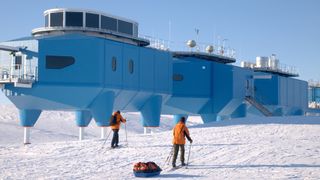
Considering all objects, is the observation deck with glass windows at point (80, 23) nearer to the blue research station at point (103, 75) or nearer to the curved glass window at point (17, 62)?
the blue research station at point (103, 75)

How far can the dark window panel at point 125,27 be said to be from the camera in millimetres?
38031

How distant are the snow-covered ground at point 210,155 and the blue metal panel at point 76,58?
260 inches

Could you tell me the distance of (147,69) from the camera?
38.3m

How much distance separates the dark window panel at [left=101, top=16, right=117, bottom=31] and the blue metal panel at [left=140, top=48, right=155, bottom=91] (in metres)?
2.63

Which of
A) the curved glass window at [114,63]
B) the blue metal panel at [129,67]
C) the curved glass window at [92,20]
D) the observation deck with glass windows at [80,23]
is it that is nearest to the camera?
the curved glass window at [114,63]

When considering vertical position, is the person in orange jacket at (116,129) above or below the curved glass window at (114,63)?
below

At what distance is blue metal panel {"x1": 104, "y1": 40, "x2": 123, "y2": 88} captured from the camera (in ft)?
111

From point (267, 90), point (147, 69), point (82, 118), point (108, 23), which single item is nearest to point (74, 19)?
point (108, 23)

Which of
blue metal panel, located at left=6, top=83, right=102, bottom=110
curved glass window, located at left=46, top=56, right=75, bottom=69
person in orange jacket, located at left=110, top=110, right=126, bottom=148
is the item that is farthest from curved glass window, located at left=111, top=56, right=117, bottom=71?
person in orange jacket, located at left=110, top=110, right=126, bottom=148

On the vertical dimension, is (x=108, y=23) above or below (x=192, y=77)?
above

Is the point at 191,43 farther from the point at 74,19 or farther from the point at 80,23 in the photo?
the point at 74,19

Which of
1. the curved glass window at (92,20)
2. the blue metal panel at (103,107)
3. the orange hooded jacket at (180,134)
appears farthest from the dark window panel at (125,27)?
the orange hooded jacket at (180,134)

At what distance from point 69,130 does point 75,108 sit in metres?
51.4

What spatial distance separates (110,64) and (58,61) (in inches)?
136
